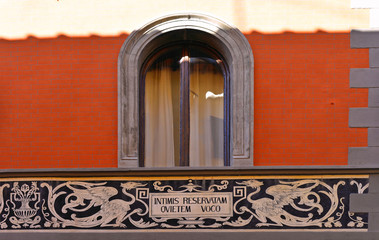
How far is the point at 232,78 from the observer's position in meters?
6.01

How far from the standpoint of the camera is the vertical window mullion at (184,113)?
20.6 ft

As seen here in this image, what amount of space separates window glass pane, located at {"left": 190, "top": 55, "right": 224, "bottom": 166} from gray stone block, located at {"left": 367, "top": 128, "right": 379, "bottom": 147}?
2.22m

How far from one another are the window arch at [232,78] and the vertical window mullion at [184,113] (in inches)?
27.8

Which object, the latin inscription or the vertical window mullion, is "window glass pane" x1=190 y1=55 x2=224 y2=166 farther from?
the latin inscription

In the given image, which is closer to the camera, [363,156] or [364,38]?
[363,156]

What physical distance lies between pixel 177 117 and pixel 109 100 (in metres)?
1.14

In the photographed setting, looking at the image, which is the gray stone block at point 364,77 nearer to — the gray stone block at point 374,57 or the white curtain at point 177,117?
the gray stone block at point 374,57

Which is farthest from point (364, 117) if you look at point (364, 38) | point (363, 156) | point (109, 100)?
point (109, 100)

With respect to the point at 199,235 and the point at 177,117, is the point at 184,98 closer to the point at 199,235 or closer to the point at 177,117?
the point at 177,117

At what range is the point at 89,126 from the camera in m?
5.98

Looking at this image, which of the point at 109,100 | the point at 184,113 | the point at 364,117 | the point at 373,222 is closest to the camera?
the point at 373,222

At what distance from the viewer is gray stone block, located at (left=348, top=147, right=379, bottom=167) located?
18.8ft

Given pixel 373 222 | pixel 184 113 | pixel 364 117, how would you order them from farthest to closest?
pixel 184 113 → pixel 364 117 → pixel 373 222

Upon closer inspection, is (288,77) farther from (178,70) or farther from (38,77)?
(38,77)
